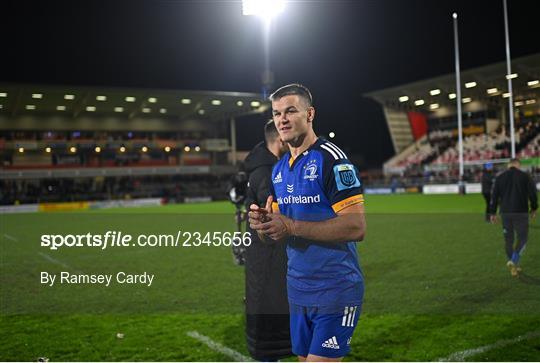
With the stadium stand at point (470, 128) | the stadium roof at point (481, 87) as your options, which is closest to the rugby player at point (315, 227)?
the stadium roof at point (481, 87)

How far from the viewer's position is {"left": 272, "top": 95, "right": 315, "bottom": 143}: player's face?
2.93 meters

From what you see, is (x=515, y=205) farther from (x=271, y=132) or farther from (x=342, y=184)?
(x=342, y=184)

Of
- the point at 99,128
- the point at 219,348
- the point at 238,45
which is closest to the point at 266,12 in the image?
the point at 238,45

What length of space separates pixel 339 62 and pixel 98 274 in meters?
5.42

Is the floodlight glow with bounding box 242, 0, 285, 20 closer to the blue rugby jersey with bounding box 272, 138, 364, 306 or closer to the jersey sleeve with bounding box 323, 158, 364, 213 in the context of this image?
the blue rugby jersey with bounding box 272, 138, 364, 306

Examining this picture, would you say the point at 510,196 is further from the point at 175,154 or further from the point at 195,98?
the point at 175,154

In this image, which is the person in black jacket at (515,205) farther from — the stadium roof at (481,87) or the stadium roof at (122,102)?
the stadium roof at (122,102)

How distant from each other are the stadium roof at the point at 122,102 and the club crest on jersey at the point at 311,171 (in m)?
2.20

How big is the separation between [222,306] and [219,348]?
1603 mm

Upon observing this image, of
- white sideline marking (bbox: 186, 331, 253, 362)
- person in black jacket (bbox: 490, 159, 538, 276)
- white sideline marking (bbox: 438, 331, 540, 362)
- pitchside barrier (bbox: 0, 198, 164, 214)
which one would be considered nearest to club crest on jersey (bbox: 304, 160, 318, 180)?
white sideline marking (bbox: 186, 331, 253, 362)

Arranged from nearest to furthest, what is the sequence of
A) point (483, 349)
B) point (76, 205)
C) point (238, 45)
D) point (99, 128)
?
point (483, 349) → point (238, 45) → point (99, 128) → point (76, 205)

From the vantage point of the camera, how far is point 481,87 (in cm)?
2067

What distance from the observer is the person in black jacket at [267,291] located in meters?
4.04

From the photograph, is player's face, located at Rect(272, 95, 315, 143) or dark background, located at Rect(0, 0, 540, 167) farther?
dark background, located at Rect(0, 0, 540, 167)
